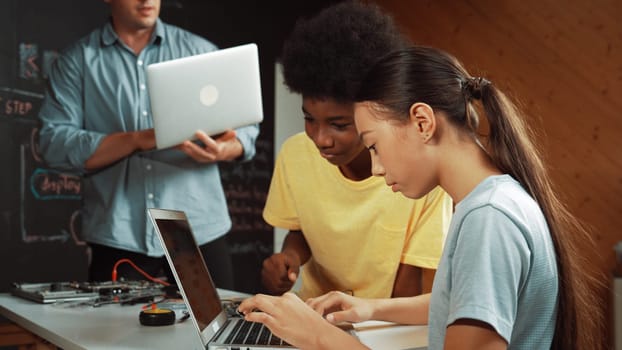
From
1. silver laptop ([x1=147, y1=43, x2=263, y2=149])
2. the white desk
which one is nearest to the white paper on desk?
the white desk

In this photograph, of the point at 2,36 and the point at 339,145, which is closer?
the point at 339,145

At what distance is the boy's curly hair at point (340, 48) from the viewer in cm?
145

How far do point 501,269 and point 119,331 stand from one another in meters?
0.76

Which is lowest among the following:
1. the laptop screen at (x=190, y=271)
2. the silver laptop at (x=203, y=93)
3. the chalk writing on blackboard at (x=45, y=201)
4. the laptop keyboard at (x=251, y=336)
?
the chalk writing on blackboard at (x=45, y=201)

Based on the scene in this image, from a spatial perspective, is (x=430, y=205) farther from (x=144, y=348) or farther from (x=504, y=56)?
(x=504, y=56)

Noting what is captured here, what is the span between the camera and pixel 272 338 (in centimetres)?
108

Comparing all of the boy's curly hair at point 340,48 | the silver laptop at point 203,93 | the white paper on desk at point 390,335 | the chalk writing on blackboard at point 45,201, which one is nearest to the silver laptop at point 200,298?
the white paper on desk at point 390,335

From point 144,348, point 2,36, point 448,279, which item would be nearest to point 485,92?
point 448,279

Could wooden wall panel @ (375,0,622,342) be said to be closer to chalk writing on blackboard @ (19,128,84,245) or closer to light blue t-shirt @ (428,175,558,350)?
chalk writing on blackboard @ (19,128,84,245)

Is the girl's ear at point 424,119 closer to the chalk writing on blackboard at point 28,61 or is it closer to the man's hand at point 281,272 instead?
the man's hand at point 281,272

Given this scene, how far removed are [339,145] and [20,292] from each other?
0.99 metres

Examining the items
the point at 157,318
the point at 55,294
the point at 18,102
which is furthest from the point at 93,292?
the point at 18,102

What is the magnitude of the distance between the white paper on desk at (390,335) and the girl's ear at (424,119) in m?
0.38

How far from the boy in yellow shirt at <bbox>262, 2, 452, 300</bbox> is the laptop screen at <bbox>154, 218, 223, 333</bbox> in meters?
0.28
